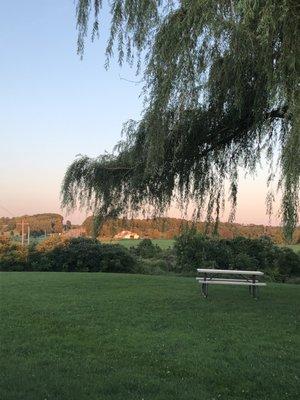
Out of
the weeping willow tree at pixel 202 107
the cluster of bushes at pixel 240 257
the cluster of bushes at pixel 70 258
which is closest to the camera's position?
the weeping willow tree at pixel 202 107

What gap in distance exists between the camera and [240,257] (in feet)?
80.3

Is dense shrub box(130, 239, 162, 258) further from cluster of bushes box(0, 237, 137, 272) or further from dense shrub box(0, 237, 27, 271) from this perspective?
dense shrub box(0, 237, 27, 271)

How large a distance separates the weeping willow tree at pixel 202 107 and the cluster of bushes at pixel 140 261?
15222 mm

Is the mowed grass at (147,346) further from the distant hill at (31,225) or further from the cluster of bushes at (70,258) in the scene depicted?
the distant hill at (31,225)

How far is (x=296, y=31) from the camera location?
519cm

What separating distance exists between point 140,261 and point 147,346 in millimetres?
18309

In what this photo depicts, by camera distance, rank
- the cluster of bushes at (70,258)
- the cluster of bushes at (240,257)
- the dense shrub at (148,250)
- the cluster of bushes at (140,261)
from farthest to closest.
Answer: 1. the dense shrub at (148,250)
2. the cluster of bushes at (240,257)
3. the cluster of bushes at (140,261)
4. the cluster of bushes at (70,258)

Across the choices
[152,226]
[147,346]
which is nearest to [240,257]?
[152,226]

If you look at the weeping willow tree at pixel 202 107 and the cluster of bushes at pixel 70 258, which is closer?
the weeping willow tree at pixel 202 107

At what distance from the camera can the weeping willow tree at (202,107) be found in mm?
5293

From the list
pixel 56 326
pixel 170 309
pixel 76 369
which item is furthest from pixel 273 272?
pixel 76 369

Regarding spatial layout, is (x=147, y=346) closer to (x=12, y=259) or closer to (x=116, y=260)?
(x=116, y=260)

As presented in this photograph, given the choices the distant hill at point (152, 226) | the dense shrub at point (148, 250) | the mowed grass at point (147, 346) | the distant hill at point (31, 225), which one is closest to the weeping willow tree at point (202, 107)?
the distant hill at point (152, 226)

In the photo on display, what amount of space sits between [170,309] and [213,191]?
3.47 meters
